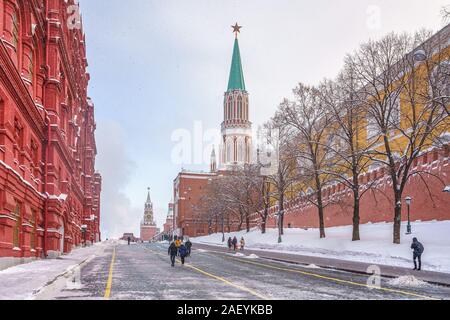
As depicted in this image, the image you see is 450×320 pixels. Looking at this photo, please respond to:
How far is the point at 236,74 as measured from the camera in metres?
156

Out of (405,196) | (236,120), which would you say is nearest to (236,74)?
(236,120)

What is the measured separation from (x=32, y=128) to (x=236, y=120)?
131808 mm

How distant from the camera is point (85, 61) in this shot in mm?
58656

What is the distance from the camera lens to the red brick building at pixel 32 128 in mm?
20094

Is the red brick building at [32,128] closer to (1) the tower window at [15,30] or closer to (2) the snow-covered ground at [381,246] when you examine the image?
(1) the tower window at [15,30]

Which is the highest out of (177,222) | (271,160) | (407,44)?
(407,44)

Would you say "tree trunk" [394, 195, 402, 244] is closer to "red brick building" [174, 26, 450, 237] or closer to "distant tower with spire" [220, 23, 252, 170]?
"red brick building" [174, 26, 450, 237]

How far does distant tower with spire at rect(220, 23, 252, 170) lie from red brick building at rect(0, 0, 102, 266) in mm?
115471

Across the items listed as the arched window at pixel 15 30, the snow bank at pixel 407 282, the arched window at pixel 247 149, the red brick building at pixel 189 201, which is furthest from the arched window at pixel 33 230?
the arched window at pixel 247 149

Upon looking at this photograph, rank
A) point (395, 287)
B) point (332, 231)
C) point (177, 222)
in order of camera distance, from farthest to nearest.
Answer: point (177, 222) < point (332, 231) < point (395, 287)

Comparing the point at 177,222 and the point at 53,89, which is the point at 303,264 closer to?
the point at 53,89
